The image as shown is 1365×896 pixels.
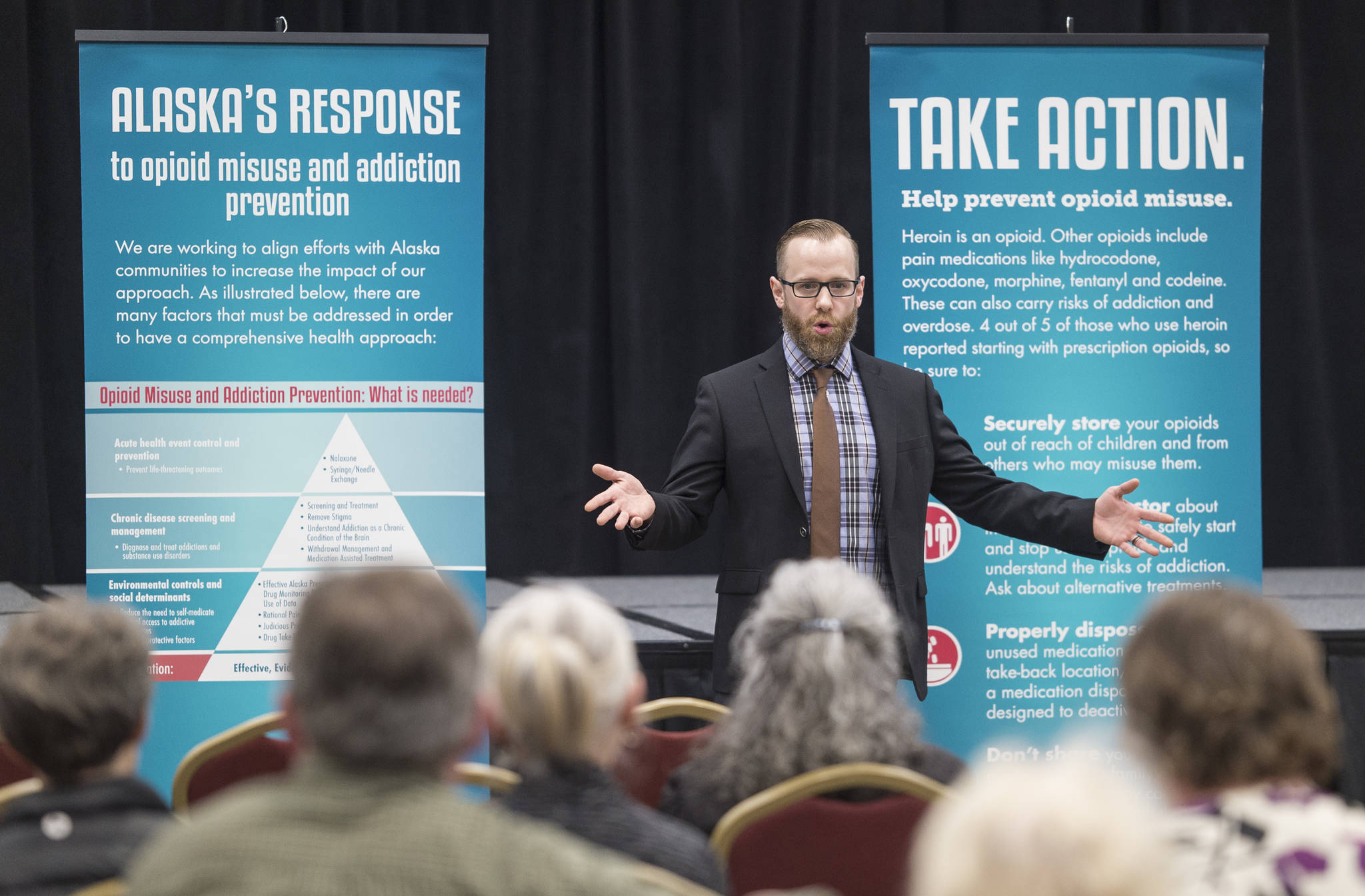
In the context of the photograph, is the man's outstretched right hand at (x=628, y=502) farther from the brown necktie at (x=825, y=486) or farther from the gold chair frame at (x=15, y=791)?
the gold chair frame at (x=15, y=791)

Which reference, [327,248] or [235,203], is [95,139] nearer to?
[235,203]

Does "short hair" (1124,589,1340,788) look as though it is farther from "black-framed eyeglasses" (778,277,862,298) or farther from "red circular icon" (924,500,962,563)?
"red circular icon" (924,500,962,563)

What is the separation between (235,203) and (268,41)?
1.34 feet

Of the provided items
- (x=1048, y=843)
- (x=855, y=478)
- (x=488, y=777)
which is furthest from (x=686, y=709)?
(x=1048, y=843)

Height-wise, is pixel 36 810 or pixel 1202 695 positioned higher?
pixel 1202 695

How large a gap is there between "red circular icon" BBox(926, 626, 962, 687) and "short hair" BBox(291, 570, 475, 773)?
234 centimetres

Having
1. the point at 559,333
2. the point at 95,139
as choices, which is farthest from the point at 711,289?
the point at 95,139

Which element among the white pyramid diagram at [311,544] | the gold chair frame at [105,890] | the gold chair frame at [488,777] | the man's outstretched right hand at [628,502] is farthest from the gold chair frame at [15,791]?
the white pyramid diagram at [311,544]

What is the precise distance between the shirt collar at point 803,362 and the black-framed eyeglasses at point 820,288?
11 cm

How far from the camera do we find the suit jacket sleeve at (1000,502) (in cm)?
297

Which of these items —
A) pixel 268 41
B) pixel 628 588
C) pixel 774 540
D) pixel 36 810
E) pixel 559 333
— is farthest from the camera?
pixel 559 333

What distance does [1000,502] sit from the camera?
3062 millimetres

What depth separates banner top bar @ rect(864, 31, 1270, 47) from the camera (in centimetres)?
326

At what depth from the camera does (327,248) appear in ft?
10.8
